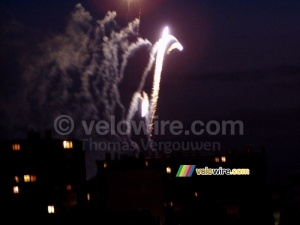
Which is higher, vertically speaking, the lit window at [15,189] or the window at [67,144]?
the window at [67,144]

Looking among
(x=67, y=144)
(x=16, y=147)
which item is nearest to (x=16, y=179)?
(x=16, y=147)

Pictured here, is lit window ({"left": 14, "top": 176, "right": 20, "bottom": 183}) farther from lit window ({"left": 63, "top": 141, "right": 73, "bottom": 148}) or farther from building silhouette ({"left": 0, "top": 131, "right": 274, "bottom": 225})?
lit window ({"left": 63, "top": 141, "right": 73, "bottom": 148})

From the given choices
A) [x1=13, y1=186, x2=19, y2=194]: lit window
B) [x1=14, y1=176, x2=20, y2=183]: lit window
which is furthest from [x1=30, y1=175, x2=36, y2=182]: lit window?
[x1=13, y1=186, x2=19, y2=194]: lit window

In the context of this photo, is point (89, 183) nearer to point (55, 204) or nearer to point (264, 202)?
point (55, 204)

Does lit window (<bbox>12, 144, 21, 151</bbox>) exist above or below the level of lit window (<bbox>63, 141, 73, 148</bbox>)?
below

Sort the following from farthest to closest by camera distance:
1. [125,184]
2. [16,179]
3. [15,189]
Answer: [16,179]
[15,189]
[125,184]

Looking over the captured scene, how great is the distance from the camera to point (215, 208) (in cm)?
1598

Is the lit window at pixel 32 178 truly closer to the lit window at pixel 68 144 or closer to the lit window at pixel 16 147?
the lit window at pixel 16 147

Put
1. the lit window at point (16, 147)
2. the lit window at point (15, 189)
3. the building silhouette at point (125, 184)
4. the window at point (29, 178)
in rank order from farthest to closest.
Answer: the lit window at point (16, 147), the window at point (29, 178), the lit window at point (15, 189), the building silhouette at point (125, 184)

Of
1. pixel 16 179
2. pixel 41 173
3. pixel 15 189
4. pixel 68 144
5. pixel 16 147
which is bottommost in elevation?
pixel 15 189

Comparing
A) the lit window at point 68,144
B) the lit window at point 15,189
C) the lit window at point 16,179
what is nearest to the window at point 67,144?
the lit window at point 68,144

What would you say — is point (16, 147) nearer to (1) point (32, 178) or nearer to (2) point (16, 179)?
(2) point (16, 179)

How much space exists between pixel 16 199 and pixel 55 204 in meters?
2.01

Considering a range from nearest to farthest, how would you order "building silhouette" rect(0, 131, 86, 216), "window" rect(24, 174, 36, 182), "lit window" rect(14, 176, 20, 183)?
"building silhouette" rect(0, 131, 86, 216) → "lit window" rect(14, 176, 20, 183) → "window" rect(24, 174, 36, 182)
